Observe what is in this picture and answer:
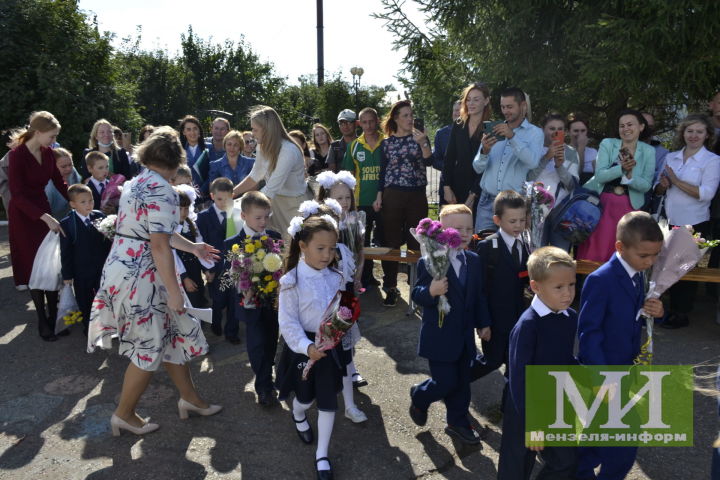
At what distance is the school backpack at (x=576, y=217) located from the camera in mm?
6086

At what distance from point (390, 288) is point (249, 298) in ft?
9.67

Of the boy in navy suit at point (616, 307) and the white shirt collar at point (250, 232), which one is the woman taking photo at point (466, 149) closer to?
the white shirt collar at point (250, 232)

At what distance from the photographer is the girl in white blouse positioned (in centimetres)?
365

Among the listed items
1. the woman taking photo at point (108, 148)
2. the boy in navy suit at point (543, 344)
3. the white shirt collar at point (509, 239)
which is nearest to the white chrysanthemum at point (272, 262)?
the white shirt collar at point (509, 239)

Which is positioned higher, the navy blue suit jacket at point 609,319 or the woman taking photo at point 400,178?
the woman taking photo at point 400,178

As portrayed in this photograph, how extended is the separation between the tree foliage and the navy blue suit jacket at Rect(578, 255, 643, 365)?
13.9 ft

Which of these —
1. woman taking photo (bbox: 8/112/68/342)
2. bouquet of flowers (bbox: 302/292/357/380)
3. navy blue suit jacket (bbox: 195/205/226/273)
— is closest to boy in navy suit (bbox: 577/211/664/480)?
bouquet of flowers (bbox: 302/292/357/380)

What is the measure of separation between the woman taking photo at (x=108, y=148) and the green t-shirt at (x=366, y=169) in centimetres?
348

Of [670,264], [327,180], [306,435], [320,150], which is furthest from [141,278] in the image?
[320,150]

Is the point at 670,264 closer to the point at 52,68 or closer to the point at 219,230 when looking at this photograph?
the point at 219,230

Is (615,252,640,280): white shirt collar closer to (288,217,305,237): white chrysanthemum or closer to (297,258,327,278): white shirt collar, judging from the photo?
(297,258,327,278): white shirt collar

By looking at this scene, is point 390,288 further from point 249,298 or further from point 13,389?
point 13,389

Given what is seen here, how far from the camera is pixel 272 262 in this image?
4.27 m

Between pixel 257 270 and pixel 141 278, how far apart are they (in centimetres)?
83
